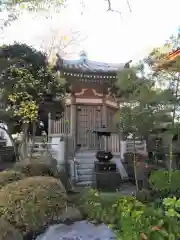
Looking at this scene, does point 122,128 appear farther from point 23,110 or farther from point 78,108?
point 78,108

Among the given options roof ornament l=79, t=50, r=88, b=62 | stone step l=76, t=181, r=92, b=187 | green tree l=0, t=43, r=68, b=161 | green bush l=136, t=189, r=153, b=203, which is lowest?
stone step l=76, t=181, r=92, b=187

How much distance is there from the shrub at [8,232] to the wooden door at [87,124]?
8.26m

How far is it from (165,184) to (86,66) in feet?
24.3

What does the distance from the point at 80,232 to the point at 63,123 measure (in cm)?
817

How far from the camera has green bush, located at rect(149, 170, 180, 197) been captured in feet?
18.5

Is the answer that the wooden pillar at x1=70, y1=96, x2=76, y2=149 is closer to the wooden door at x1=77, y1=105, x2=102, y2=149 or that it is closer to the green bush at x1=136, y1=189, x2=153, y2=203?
the wooden door at x1=77, y1=105, x2=102, y2=149

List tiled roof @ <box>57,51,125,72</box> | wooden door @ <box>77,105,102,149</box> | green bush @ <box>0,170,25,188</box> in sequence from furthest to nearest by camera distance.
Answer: wooden door @ <box>77,105,102,149</box>
tiled roof @ <box>57,51,125,72</box>
green bush @ <box>0,170,25,188</box>

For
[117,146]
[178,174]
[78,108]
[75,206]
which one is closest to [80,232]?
[75,206]

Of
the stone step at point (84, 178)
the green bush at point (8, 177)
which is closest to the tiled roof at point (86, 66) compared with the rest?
the stone step at point (84, 178)

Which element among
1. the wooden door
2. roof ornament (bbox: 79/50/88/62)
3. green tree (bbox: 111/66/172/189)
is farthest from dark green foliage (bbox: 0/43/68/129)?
roof ornament (bbox: 79/50/88/62)

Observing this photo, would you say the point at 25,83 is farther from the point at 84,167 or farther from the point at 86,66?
the point at 86,66

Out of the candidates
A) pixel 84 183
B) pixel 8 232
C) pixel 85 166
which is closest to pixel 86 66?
pixel 85 166

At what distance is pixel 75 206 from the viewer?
16.9 ft

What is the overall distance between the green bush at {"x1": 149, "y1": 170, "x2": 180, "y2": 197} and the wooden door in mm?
6143
